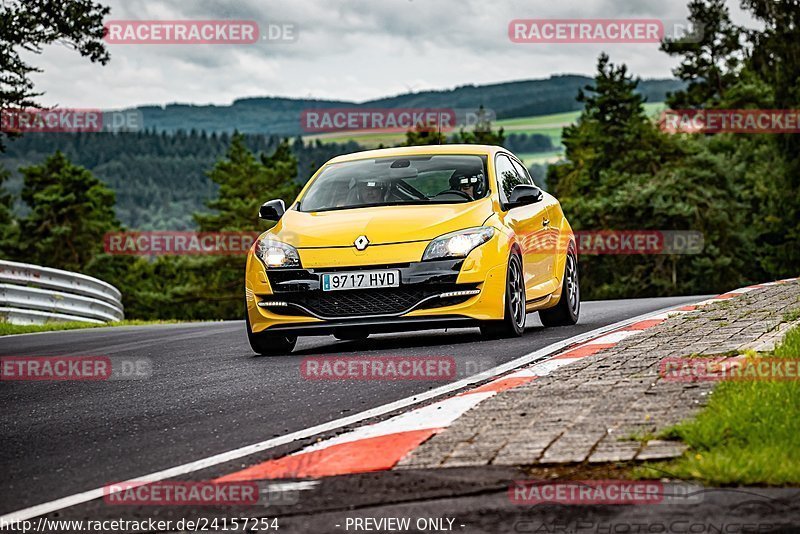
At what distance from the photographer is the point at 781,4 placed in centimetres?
4722

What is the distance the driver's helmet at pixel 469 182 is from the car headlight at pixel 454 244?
879 millimetres

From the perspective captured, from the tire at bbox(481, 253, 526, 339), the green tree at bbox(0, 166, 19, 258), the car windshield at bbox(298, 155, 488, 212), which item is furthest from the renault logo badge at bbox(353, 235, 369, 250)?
the green tree at bbox(0, 166, 19, 258)

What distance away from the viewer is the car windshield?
10727 mm

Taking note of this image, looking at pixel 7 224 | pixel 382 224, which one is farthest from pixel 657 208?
pixel 7 224

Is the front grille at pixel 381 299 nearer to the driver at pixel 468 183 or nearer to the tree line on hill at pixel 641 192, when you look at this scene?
the driver at pixel 468 183

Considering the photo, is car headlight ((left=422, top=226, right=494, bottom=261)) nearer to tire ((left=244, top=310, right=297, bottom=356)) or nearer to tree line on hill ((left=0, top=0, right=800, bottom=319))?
tire ((left=244, top=310, right=297, bottom=356))

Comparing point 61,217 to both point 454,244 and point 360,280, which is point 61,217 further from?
point 454,244

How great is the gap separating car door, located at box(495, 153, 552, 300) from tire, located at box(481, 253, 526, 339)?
0.25 m

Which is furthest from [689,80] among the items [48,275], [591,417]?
[591,417]

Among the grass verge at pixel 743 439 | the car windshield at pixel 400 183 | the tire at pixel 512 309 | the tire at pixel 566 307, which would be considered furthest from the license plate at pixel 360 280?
the grass verge at pixel 743 439

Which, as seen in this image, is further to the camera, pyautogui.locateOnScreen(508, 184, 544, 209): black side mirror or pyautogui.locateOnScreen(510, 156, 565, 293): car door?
pyautogui.locateOnScreen(510, 156, 565, 293): car door

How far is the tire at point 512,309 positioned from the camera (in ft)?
33.0

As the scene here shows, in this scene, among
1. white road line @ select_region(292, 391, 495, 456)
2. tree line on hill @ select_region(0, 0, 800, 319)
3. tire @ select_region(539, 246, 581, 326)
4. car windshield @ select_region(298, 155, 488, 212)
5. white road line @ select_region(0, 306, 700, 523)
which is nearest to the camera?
white road line @ select_region(0, 306, 700, 523)

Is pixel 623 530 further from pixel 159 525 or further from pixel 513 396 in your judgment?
pixel 513 396
